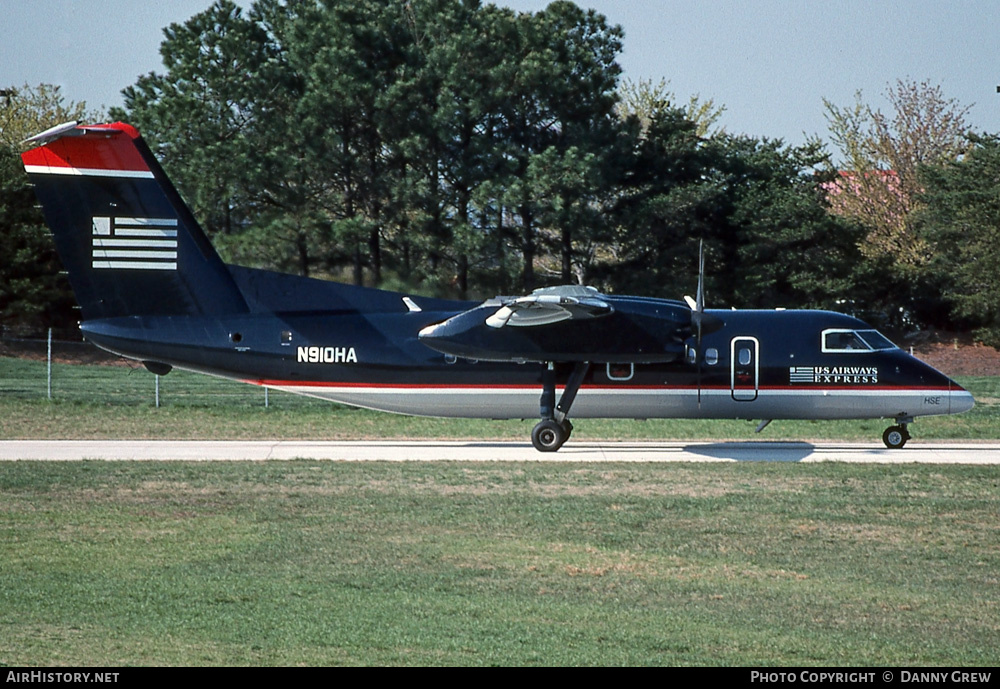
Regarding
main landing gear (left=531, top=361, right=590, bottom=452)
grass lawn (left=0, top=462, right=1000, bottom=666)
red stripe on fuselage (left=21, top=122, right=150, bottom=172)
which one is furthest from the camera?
main landing gear (left=531, top=361, right=590, bottom=452)

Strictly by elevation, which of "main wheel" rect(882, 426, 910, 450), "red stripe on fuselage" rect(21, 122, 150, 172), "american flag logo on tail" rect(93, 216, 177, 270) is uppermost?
"red stripe on fuselage" rect(21, 122, 150, 172)

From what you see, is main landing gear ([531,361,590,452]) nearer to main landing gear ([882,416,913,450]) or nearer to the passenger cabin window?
the passenger cabin window

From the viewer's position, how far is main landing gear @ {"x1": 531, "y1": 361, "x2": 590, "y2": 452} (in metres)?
22.6

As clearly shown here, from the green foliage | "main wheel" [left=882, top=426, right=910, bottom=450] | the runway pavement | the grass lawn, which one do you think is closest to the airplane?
A: "main wheel" [left=882, top=426, right=910, bottom=450]

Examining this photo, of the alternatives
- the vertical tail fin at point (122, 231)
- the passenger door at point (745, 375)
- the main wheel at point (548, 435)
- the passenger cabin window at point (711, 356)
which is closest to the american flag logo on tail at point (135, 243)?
the vertical tail fin at point (122, 231)

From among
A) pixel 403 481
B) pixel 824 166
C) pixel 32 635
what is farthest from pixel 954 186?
pixel 32 635

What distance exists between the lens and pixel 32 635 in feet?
31.3

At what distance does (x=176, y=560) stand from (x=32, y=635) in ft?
11.8

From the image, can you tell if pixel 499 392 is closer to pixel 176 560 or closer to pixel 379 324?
pixel 379 324

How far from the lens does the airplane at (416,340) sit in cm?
2206

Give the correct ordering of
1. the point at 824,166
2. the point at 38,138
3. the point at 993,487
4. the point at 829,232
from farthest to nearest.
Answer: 1. the point at 824,166
2. the point at 829,232
3. the point at 38,138
4. the point at 993,487

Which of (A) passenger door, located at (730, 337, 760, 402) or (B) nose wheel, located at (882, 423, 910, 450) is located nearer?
(A) passenger door, located at (730, 337, 760, 402)

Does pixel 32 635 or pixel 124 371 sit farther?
pixel 124 371
